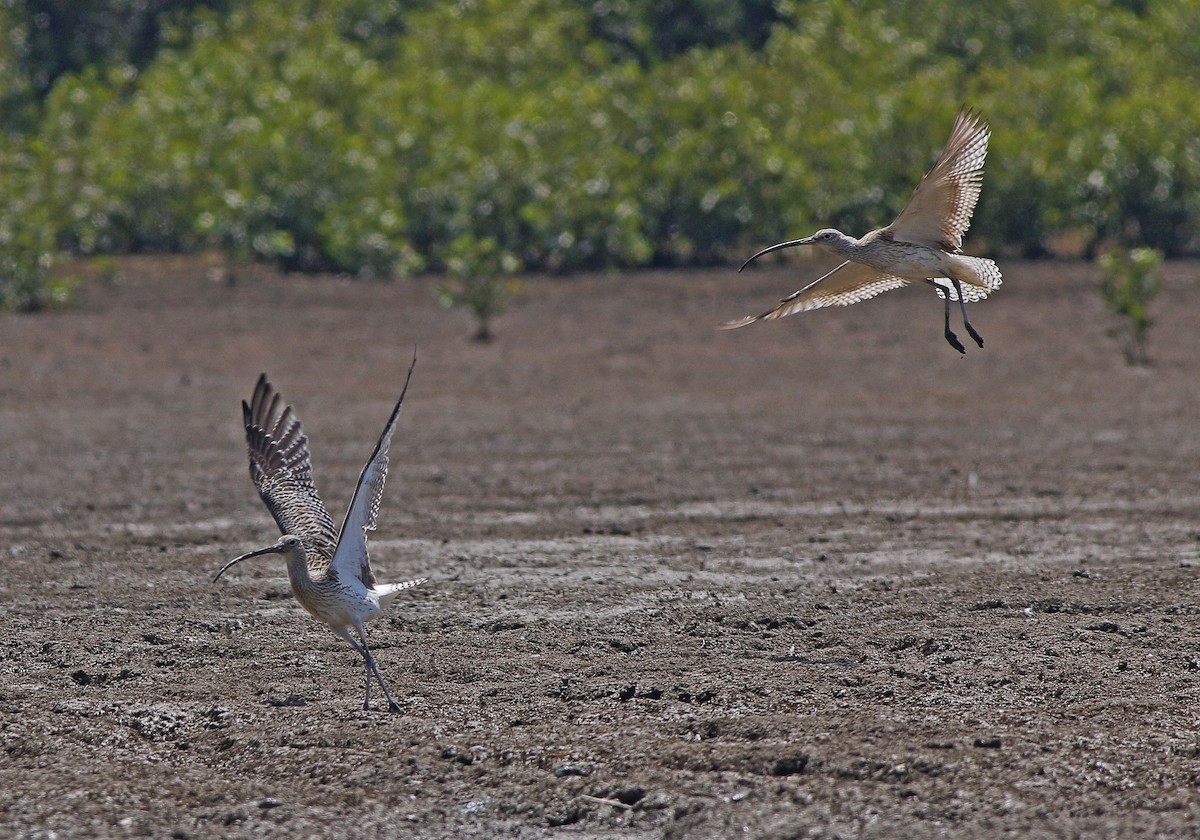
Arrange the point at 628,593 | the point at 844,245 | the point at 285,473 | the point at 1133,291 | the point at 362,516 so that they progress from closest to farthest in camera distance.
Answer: the point at 362,516 → the point at 844,245 → the point at 285,473 → the point at 628,593 → the point at 1133,291

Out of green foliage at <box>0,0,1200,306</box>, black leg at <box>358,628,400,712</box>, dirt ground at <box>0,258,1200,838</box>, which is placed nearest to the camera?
dirt ground at <box>0,258,1200,838</box>

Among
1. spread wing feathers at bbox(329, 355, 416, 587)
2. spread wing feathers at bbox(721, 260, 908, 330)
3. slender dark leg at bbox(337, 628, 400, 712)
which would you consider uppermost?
spread wing feathers at bbox(721, 260, 908, 330)

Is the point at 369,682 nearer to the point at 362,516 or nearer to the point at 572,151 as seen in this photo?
the point at 362,516

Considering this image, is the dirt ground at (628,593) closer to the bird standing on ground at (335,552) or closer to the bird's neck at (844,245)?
the bird standing on ground at (335,552)

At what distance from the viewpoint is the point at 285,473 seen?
7262 mm

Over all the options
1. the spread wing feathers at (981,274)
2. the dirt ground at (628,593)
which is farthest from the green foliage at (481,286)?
the spread wing feathers at (981,274)

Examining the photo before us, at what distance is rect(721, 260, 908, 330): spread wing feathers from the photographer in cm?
727

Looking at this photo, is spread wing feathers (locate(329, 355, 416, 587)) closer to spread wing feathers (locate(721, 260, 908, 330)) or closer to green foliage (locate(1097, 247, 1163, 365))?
spread wing feathers (locate(721, 260, 908, 330))

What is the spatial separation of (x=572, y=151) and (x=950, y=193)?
607 inches

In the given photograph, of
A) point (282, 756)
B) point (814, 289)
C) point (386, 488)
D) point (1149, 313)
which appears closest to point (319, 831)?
point (282, 756)

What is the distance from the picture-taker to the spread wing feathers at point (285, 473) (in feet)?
22.1

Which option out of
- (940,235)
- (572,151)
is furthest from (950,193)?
A: (572,151)

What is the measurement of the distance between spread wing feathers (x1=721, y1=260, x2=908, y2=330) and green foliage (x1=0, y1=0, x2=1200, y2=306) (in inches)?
420

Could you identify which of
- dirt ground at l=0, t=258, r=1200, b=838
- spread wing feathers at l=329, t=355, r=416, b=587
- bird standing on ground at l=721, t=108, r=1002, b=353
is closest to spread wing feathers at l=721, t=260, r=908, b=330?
bird standing on ground at l=721, t=108, r=1002, b=353
